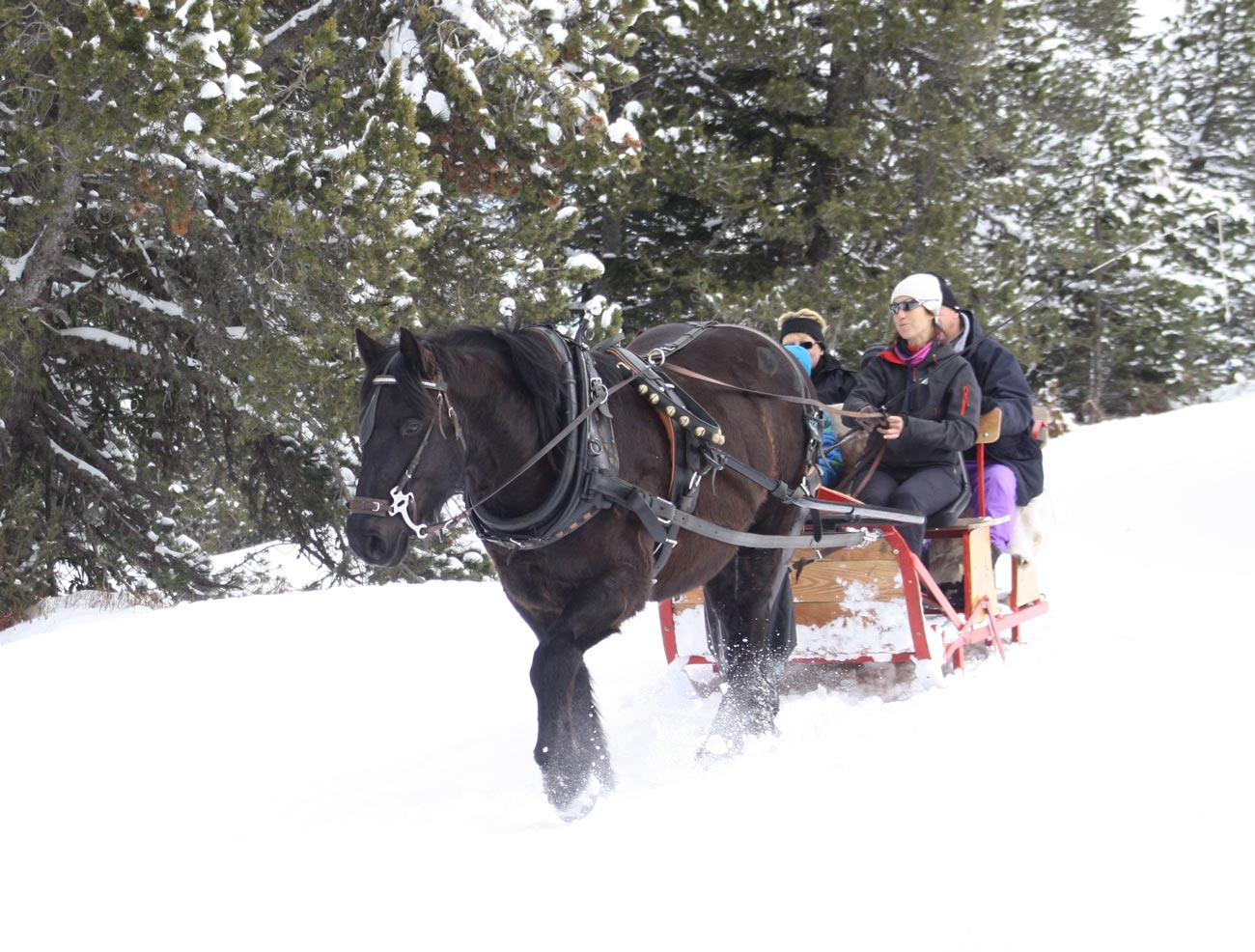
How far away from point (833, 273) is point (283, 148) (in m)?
7.14

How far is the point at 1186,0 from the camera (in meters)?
22.4

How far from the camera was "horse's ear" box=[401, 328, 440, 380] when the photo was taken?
3605 mm

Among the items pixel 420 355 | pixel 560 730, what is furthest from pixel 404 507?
pixel 560 730

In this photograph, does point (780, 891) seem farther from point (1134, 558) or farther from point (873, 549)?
point (1134, 558)

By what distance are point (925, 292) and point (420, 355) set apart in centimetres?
301

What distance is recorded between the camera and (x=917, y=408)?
18.9ft

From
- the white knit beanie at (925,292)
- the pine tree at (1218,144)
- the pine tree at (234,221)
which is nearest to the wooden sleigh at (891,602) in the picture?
the white knit beanie at (925,292)

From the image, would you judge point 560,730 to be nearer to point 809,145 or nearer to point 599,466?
point 599,466

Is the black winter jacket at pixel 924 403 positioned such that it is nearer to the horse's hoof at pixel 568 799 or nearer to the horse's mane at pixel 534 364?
the horse's mane at pixel 534 364

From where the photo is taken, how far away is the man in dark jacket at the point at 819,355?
6441 mm

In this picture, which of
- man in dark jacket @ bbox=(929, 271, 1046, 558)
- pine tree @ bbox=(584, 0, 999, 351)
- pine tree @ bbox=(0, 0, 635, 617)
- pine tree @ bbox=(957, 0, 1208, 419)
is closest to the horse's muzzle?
man in dark jacket @ bbox=(929, 271, 1046, 558)

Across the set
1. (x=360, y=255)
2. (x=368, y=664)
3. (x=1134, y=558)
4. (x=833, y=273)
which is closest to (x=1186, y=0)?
(x=833, y=273)

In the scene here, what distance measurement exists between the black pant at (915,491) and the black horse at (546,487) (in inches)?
37.6

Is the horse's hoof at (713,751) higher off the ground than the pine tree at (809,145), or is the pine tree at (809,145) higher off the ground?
the pine tree at (809,145)
